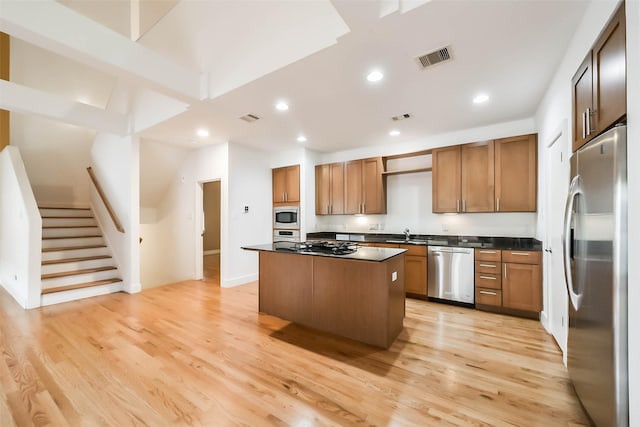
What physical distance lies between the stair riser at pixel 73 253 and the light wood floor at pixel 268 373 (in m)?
1.28

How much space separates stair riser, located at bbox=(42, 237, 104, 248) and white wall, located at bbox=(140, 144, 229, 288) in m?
1.14

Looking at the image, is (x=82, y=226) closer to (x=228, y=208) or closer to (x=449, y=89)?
(x=228, y=208)

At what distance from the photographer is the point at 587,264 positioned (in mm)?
1578

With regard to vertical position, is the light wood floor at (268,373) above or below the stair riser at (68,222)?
below

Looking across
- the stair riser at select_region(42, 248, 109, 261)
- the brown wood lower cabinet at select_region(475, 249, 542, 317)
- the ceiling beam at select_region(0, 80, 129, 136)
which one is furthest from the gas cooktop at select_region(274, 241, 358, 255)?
the stair riser at select_region(42, 248, 109, 261)

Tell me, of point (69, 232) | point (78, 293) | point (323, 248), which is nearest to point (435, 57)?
point (323, 248)

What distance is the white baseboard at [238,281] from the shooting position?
16.1 ft

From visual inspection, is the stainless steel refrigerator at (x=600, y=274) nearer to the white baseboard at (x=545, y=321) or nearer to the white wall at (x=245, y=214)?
the white baseboard at (x=545, y=321)

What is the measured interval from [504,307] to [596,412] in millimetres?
2183

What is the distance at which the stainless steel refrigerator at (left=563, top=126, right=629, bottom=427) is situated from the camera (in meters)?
1.28

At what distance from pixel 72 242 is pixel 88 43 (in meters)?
4.24

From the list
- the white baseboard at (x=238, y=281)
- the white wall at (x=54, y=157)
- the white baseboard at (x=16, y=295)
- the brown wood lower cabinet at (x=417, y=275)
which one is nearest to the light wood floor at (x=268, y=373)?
the white baseboard at (x=16, y=295)

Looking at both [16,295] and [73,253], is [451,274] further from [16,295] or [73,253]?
[16,295]

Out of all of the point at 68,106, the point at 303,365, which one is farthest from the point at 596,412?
the point at 68,106
